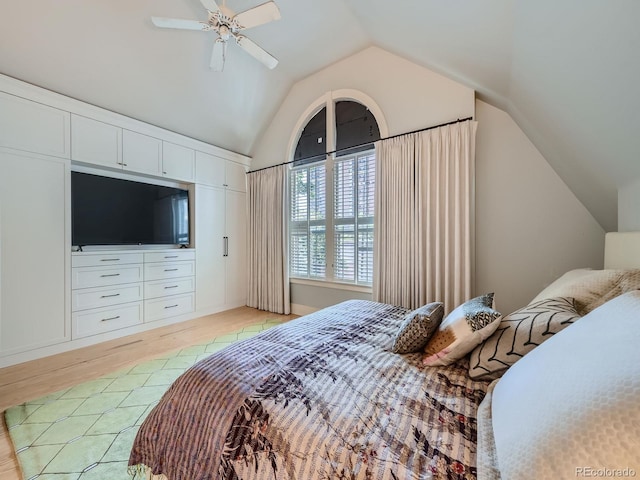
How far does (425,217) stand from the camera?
2.85m

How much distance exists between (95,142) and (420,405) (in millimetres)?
3938

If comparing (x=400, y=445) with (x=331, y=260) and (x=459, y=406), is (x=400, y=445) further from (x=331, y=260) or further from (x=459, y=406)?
(x=331, y=260)

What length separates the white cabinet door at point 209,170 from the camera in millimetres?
3899

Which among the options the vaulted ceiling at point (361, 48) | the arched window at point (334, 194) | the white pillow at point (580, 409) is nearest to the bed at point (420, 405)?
the white pillow at point (580, 409)

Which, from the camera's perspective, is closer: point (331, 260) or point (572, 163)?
point (572, 163)

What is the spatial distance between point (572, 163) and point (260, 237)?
12.4 ft

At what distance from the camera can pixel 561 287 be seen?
1.40 metres

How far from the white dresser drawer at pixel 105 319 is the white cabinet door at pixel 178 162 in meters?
1.80

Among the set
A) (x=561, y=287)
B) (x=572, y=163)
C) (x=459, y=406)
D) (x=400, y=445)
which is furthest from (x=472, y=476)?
(x=572, y=163)

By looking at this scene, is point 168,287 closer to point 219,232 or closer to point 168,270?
point 168,270

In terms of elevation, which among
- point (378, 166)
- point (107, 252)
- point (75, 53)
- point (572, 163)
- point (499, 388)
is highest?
point (75, 53)

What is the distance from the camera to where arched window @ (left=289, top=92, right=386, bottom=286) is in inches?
133

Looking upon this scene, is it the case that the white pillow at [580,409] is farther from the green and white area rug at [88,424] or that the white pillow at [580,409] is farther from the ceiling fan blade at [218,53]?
the ceiling fan blade at [218,53]

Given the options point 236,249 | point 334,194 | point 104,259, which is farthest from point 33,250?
point 334,194
